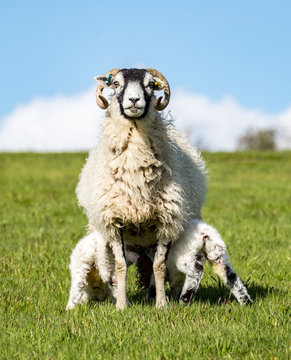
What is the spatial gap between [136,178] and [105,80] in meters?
1.11

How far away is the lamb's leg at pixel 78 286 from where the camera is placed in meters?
5.73

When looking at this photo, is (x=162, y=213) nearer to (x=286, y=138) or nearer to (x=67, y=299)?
(x=67, y=299)

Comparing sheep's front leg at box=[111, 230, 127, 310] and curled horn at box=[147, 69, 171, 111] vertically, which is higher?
curled horn at box=[147, 69, 171, 111]

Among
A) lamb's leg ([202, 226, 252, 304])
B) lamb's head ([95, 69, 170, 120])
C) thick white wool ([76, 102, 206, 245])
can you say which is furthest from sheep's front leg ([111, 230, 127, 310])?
lamb's head ([95, 69, 170, 120])

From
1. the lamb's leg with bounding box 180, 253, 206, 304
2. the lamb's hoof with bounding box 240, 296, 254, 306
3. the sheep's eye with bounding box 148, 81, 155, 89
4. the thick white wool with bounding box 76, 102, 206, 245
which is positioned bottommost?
the lamb's hoof with bounding box 240, 296, 254, 306

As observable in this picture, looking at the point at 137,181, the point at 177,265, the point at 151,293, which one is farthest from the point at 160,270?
the point at 137,181

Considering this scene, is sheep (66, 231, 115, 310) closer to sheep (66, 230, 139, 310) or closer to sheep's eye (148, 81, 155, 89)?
sheep (66, 230, 139, 310)

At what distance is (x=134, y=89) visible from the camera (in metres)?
5.18

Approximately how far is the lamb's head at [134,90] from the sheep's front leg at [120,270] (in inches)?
51.7

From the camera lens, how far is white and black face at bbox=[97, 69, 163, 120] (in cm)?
514

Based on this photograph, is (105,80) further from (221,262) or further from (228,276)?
(228,276)

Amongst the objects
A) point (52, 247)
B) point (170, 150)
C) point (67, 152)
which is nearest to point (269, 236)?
point (52, 247)

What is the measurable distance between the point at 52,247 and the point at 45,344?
431 cm

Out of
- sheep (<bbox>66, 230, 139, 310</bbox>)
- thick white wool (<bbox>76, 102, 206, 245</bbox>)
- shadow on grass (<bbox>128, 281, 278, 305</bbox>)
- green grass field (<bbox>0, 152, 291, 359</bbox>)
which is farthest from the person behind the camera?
shadow on grass (<bbox>128, 281, 278, 305</bbox>)
